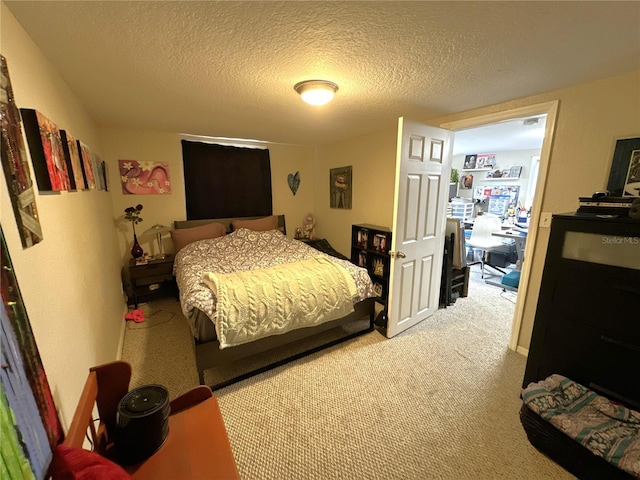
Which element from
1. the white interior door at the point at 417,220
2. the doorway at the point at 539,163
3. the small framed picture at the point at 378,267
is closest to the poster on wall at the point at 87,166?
the white interior door at the point at 417,220

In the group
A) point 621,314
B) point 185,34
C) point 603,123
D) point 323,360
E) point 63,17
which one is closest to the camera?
point 63,17

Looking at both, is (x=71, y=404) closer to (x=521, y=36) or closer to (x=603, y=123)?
(x=521, y=36)

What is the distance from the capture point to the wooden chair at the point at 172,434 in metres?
0.94

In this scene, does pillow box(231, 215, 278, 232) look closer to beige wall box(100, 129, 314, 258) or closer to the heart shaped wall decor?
beige wall box(100, 129, 314, 258)

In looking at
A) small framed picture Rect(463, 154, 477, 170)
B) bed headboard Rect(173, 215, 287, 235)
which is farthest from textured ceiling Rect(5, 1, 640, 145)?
small framed picture Rect(463, 154, 477, 170)

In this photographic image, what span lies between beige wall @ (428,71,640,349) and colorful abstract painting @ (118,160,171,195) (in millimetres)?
3874

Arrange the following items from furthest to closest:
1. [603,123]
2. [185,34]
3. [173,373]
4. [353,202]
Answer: [353,202] → [173,373] → [603,123] → [185,34]

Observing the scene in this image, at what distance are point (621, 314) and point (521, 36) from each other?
1508 mm

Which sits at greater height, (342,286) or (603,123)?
(603,123)

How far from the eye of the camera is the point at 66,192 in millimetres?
1421

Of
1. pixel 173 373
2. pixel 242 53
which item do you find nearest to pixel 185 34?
pixel 242 53

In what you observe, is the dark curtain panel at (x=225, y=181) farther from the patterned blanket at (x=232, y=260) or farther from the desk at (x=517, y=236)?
the desk at (x=517, y=236)

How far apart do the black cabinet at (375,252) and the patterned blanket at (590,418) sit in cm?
157

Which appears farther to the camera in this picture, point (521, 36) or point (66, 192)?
point (66, 192)
